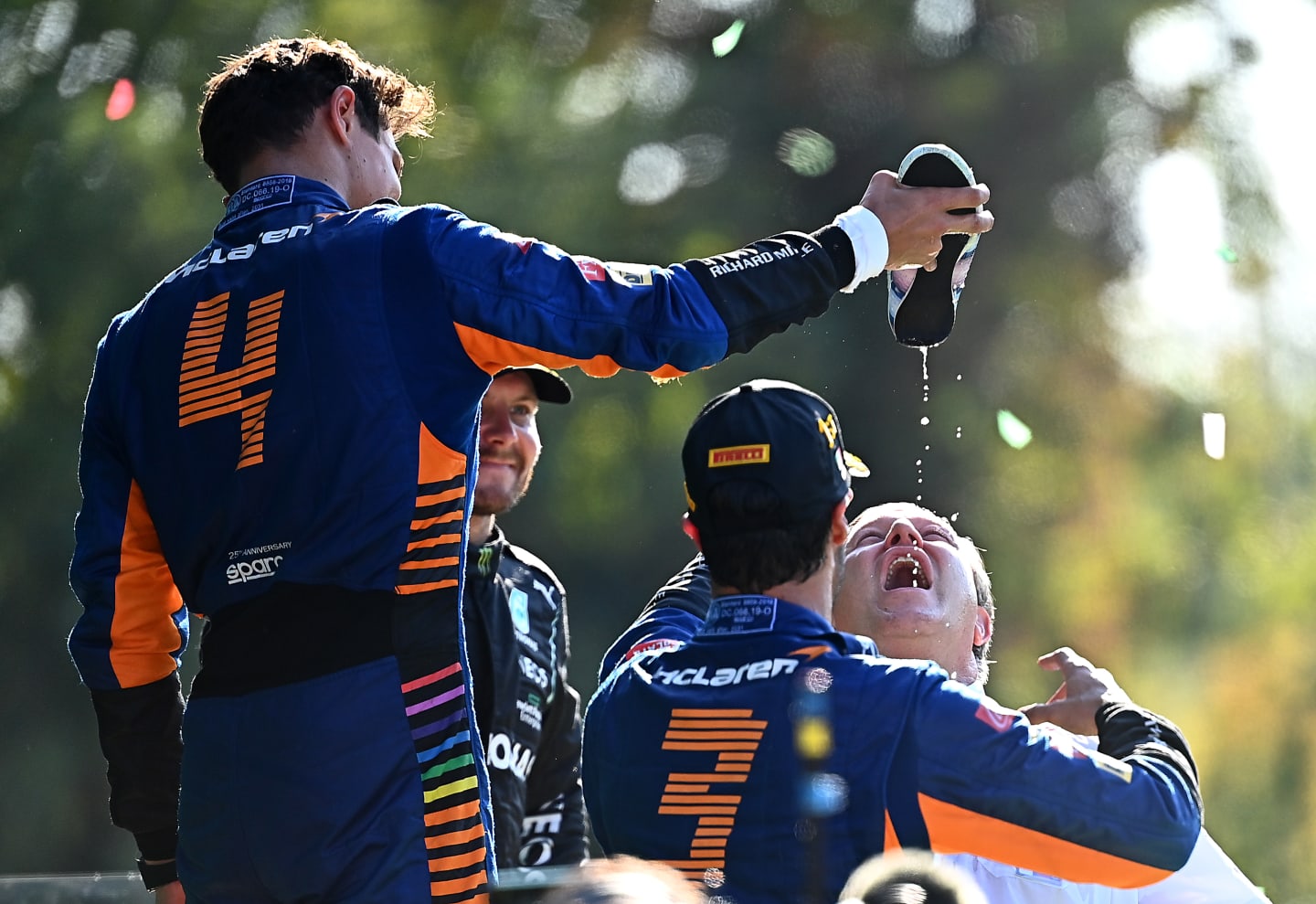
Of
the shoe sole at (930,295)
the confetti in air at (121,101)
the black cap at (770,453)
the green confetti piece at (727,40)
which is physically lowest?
the black cap at (770,453)

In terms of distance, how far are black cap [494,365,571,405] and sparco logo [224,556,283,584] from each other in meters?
2.18

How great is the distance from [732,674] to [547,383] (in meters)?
2.50

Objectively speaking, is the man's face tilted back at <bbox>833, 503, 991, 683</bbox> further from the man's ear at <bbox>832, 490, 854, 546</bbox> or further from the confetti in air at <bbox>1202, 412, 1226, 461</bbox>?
the confetti in air at <bbox>1202, 412, 1226, 461</bbox>

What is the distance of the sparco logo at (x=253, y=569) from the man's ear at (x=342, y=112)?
0.80 meters

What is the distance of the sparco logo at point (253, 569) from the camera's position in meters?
2.67

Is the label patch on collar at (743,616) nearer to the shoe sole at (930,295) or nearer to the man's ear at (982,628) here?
the shoe sole at (930,295)

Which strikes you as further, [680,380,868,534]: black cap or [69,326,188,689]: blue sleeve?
[69,326,188,689]: blue sleeve

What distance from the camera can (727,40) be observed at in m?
12.2

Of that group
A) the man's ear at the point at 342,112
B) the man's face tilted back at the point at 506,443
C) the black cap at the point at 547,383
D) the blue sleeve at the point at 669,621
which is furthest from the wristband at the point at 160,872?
the black cap at the point at 547,383

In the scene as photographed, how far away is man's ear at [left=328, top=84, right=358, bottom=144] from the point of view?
3035 mm

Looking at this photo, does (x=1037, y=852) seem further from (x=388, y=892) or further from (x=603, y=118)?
(x=603, y=118)

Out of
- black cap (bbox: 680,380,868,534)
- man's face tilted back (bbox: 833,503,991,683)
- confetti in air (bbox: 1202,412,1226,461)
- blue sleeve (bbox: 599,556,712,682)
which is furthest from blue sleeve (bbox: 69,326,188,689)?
confetti in air (bbox: 1202,412,1226,461)

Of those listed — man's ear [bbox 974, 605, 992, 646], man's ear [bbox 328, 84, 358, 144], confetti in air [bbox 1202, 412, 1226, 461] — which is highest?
man's ear [bbox 328, 84, 358, 144]

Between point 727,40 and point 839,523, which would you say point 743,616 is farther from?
point 727,40
